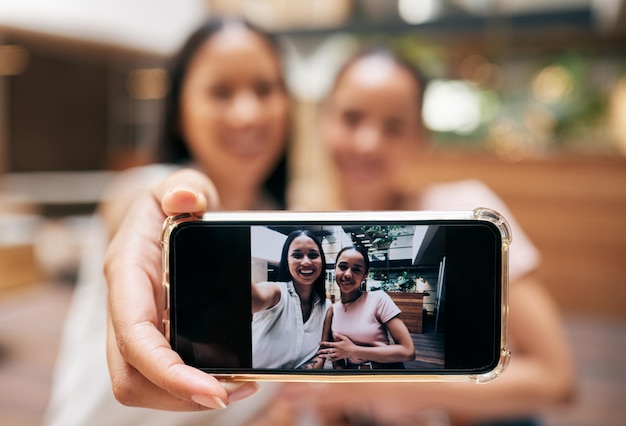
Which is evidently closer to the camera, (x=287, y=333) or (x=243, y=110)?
(x=287, y=333)

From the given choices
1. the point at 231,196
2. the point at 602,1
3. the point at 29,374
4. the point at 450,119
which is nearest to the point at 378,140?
the point at 231,196

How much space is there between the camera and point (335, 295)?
0.45 meters

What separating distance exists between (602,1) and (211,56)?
13.2ft

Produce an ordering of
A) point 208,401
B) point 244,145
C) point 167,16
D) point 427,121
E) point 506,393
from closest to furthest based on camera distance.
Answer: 1. point 208,401
2. point 506,393
3. point 244,145
4. point 427,121
5. point 167,16

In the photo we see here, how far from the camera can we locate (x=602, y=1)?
3986 mm

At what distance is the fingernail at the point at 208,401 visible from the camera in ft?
1.31

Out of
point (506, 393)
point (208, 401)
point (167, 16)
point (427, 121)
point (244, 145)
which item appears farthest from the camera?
point (167, 16)

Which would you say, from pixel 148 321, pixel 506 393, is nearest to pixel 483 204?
pixel 506 393

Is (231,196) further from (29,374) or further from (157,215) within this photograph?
(29,374)

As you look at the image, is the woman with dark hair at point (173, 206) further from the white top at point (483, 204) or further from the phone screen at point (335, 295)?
the white top at point (483, 204)

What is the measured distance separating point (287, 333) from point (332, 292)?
2.0 inches

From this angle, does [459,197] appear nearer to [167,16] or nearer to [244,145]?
[244,145]

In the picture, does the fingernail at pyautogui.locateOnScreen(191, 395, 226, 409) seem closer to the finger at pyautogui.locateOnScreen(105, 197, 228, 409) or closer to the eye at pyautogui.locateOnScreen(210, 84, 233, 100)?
the finger at pyautogui.locateOnScreen(105, 197, 228, 409)

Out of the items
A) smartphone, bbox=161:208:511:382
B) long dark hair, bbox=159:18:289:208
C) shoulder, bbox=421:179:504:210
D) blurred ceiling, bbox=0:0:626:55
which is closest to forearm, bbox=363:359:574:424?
shoulder, bbox=421:179:504:210
